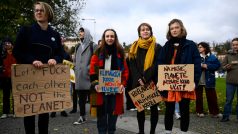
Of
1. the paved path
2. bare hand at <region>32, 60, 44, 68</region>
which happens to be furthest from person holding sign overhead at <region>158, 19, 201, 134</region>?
bare hand at <region>32, 60, 44, 68</region>

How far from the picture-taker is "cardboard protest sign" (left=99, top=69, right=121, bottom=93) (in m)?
5.98

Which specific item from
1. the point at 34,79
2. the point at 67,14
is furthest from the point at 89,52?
the point at 67,14

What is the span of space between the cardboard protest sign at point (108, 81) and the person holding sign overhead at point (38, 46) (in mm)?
1122

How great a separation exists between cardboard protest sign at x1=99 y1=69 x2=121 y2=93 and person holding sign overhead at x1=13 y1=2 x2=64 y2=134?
112cm

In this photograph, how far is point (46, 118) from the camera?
5.00 meters

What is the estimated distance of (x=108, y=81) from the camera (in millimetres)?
5992

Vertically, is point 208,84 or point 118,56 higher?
point 118,56

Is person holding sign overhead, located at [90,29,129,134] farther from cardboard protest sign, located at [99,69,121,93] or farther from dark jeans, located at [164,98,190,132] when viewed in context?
dark jeans, located at [164,98,190,132]

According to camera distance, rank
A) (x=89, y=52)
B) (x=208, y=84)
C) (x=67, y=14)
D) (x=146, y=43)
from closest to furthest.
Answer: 1. (x=146, y=43)
2. (x=89, y=52)
3. (x=208, y=84)
4. (x=67, y=14)

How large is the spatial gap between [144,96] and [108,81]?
2.72 feet

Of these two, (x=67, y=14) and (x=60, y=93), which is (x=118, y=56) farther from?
(x=67, y=14)

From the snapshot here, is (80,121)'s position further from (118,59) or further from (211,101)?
(211,101)

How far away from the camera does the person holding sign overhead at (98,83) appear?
5.98 metres

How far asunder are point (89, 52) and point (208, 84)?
3415mm
